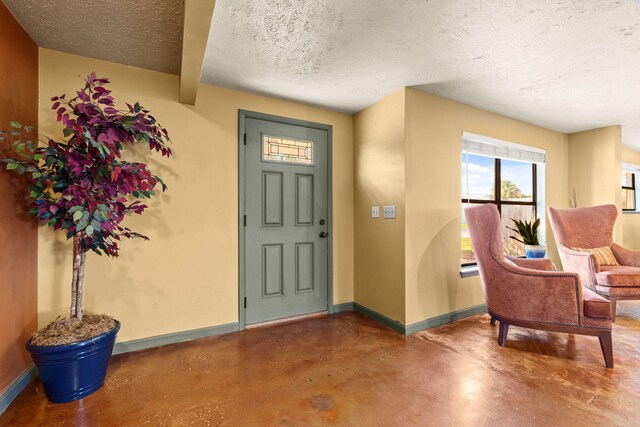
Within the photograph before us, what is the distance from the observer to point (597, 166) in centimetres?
395

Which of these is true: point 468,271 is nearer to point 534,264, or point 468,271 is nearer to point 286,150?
point 534,264

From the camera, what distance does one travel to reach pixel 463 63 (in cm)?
229

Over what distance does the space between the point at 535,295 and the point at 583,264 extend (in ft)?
4.33

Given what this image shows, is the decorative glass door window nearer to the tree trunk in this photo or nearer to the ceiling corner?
the ceiling corner

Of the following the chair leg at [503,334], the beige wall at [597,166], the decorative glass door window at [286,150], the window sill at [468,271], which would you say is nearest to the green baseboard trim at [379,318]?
the chair leg at [503,334]

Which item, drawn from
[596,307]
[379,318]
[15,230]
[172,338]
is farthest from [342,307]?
[15,230]

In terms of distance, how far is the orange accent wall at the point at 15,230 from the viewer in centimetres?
166

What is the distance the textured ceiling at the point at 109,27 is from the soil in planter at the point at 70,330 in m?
1.92

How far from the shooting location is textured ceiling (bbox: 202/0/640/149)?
1.71m

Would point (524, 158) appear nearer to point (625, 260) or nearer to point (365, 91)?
point (625, 260)

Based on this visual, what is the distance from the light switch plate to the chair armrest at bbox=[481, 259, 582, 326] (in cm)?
97

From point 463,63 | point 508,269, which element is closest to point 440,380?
point 508,269

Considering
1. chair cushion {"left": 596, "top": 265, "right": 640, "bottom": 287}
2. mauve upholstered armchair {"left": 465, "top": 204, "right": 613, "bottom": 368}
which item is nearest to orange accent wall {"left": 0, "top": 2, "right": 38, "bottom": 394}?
mauve upholstered armchair {"left": 465, "top": 204, "right": 613, "bottom": 368}

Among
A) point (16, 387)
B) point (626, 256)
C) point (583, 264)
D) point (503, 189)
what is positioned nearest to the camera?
point (16, 387)
